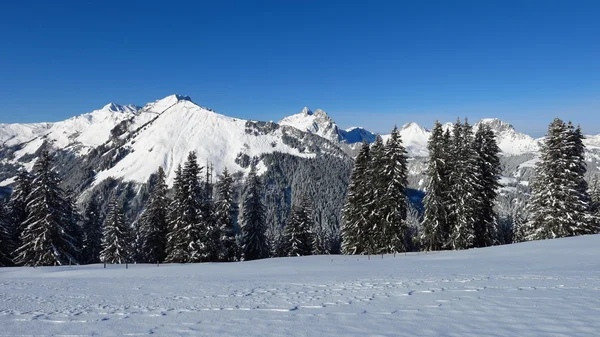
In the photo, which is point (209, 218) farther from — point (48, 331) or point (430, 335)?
point (430, 335)

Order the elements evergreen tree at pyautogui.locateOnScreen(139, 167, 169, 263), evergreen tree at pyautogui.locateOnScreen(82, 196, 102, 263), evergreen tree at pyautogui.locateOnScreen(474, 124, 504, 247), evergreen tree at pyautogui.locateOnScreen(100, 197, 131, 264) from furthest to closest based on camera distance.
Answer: evergreen tree at pyautogui.locateOnScreen(82, 196, 102, 263) < evergreen tree at pyautogui.locateOnScreen(139, 167, 169, 263) < evergreen tree at pyautogui.locateOnScreen(100, 197, 131, 264) < evergreen tree at pyautogui.locateOnScreen(474, 124, 504, 247)

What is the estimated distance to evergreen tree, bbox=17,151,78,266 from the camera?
3253 cm

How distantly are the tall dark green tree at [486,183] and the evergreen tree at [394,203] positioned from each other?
7715 mm

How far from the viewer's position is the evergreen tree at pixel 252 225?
4650cm

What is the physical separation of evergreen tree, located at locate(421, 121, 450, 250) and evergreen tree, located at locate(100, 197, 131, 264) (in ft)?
109

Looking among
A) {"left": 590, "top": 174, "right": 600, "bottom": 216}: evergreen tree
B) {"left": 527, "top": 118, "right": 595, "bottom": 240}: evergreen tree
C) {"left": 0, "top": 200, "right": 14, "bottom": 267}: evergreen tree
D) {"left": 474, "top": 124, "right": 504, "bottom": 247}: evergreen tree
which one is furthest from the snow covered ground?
{"left": 590, "top": 174, "right": 600, "bottom": 216}: evergreen tree

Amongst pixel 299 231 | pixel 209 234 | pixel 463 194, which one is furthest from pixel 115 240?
pixel 463 194

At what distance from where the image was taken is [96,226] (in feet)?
169

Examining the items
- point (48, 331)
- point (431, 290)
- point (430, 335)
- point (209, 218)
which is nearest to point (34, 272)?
point (209, 218)

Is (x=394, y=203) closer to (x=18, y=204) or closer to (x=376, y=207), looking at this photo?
(x=376, y=207)

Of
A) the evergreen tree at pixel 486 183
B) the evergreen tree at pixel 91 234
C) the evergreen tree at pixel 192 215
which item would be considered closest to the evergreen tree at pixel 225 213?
the evergreen tree at pixel 192 215

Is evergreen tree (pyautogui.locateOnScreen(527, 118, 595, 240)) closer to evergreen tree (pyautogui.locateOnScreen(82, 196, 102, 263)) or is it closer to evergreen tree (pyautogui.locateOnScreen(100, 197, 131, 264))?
evergreen tree (pyautogui.locateOnScreen(100, 197, 131, 264))

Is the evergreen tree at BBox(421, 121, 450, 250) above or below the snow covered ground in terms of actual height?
above

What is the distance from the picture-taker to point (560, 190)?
33.6m
